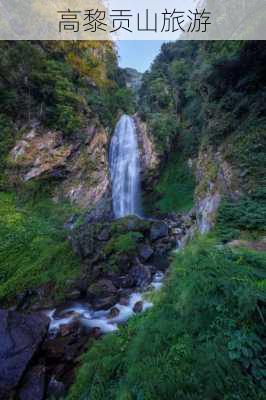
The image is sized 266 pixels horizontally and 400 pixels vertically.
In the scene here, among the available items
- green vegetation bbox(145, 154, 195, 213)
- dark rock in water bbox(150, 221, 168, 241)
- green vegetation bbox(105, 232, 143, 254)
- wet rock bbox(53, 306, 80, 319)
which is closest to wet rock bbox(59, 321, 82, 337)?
wet rock bbox(53, 306, 80, 319)

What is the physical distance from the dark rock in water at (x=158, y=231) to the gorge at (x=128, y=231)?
0.23 feet

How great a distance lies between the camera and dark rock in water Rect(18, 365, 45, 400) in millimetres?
3953

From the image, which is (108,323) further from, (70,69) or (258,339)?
(70,69)

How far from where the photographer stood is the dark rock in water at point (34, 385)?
3.95 m

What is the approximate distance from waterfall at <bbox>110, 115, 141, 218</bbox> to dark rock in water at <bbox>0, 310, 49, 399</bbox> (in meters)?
11.4

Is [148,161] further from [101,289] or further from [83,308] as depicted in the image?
[83,308]

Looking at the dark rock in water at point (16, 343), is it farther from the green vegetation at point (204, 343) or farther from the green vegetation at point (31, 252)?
the green vegetation at point (31, 252)

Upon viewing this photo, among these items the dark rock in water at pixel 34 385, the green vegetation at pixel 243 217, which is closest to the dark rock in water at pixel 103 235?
the dark rock in water at pixel 34 385

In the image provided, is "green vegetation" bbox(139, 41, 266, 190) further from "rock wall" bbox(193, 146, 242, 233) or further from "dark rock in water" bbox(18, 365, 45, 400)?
"dark rock in water" bbox(18, 365, 45, 400)

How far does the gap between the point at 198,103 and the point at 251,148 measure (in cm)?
1333

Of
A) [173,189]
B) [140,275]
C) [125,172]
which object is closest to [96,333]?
[140,275]

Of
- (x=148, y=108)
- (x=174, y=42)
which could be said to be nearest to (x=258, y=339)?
(x=148, y=108)

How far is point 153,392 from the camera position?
1843 millimetres

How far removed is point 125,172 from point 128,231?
8963mm
